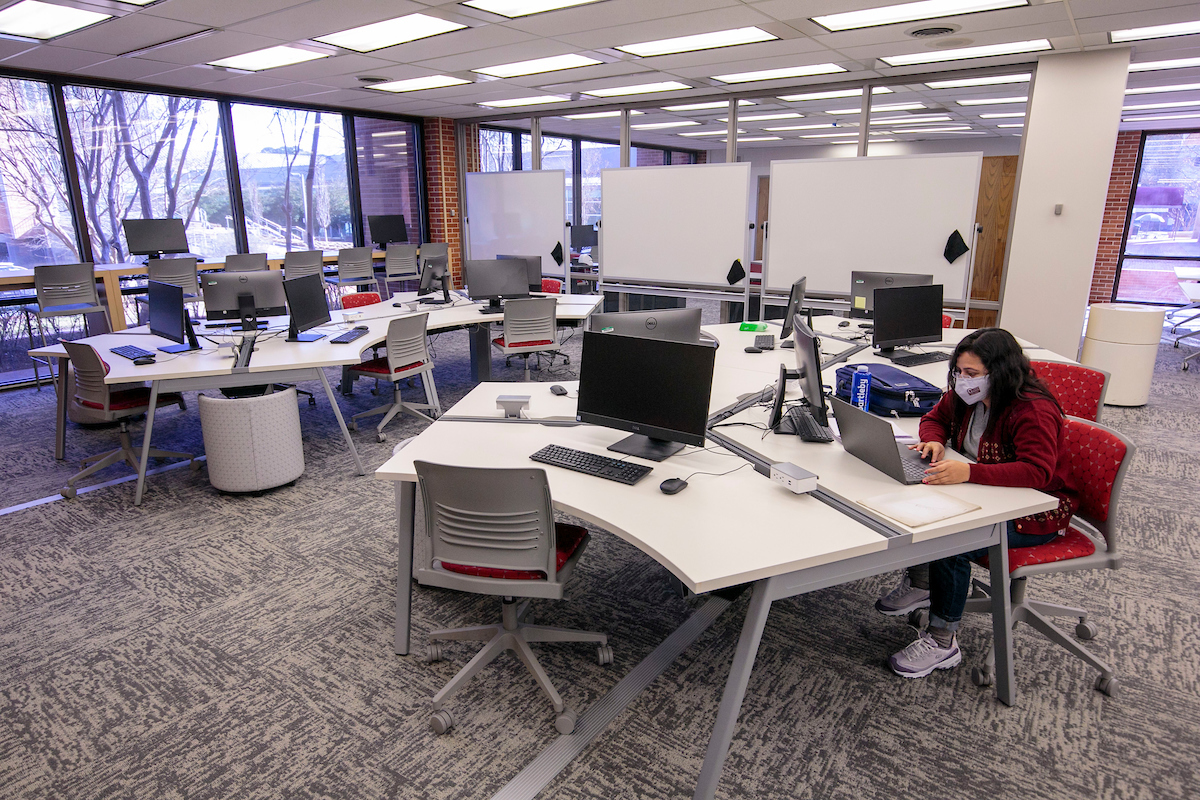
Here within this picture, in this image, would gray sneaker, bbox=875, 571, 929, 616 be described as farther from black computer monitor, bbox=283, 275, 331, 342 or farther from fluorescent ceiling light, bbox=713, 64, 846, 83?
fluorescent ceiling light, bbox=713, 64, 846, 83

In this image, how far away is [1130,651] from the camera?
2430 millimetres

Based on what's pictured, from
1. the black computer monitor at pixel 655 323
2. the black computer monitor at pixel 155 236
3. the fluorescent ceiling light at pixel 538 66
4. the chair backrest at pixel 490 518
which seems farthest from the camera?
the black computer monitor at pixel 155 236

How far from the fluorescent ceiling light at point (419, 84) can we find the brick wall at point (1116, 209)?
9.19m

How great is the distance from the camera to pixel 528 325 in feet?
17.6

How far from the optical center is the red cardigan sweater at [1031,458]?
204 cm

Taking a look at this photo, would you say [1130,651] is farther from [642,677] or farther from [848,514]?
[642,677]

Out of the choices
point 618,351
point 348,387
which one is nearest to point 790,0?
point 618,351

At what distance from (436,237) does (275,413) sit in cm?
625

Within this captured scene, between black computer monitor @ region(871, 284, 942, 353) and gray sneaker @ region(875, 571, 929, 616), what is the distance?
1664 millimetres

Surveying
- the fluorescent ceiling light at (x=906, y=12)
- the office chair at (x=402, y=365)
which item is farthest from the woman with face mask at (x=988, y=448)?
the office chair at (x=402, y=365)

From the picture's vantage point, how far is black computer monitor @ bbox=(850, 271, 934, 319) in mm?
4391

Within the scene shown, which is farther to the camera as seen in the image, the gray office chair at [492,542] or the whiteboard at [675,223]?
the whiteboard at [675,223]

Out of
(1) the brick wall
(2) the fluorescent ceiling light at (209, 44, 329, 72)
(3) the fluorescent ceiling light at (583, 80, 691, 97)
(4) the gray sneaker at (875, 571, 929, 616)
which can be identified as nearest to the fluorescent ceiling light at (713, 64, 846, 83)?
(3) the fluorescent ceiling light at (583, 80, 691, 97)

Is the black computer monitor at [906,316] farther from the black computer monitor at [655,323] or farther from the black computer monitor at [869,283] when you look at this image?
the black computer monitor at [655,323]
